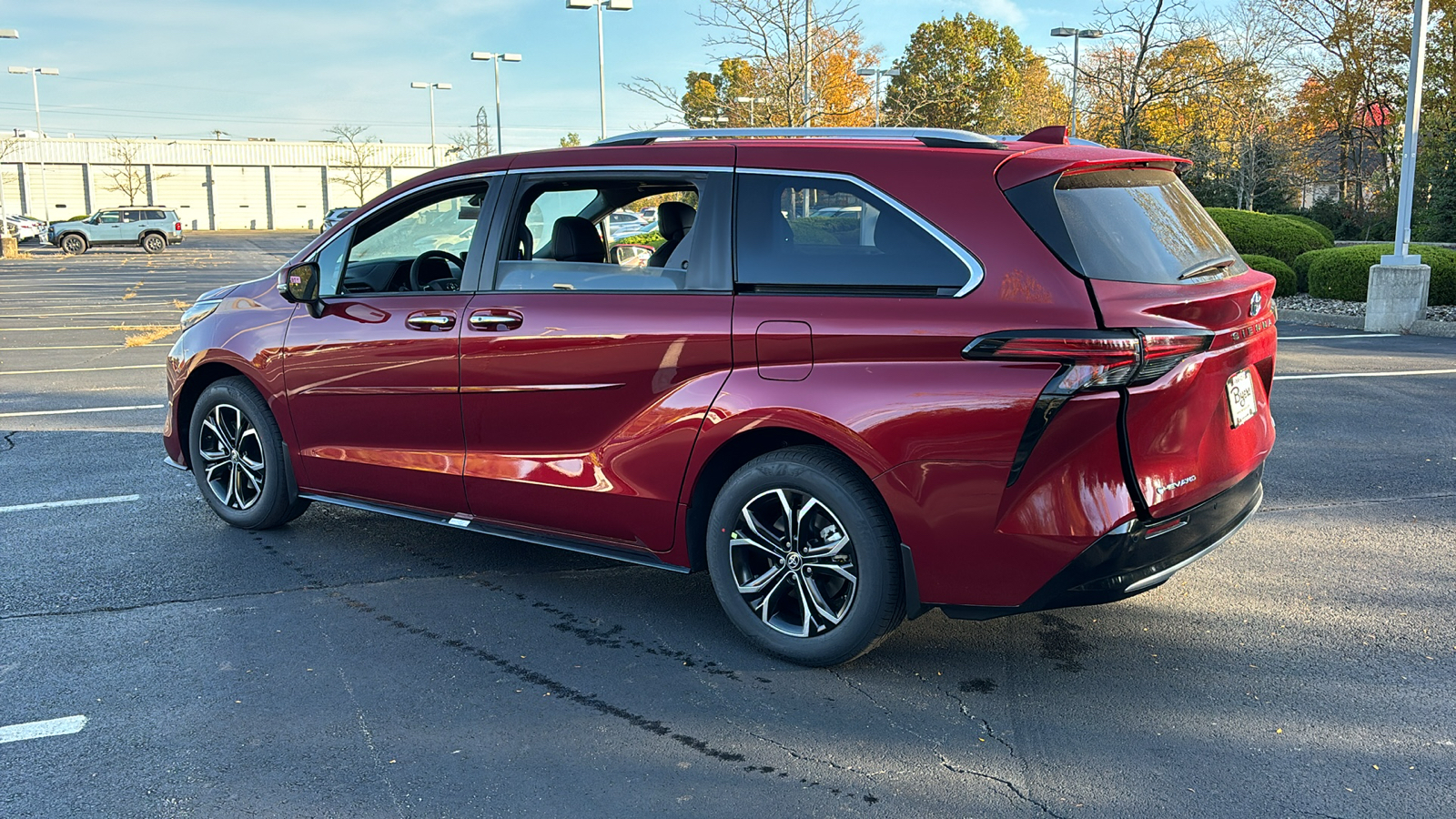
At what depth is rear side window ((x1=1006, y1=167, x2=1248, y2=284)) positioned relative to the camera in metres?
3.50

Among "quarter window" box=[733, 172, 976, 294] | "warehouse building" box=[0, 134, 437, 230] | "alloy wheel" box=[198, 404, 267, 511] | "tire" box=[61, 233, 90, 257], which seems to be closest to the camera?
"quarter window" box=[733, 172, 976, 294]

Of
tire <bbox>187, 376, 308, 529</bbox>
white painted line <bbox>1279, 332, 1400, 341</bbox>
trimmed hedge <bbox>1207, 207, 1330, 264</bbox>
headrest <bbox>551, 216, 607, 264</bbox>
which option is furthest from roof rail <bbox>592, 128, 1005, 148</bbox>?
trimmed hedge <bbox>1207, 207, 1330, 264</bbox>

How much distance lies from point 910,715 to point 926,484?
2.36 ft

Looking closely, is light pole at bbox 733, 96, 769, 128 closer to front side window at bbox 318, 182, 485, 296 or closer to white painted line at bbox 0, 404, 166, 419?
white painted line at bbox 0, 404, 166, 419

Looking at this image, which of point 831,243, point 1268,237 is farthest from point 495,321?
point 1268,237

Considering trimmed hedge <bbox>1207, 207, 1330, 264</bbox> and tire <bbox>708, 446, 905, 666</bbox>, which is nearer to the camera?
tire <bbox>708, 446, 905, 666</bbox>

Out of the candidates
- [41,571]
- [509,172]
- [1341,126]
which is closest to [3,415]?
[41,571]

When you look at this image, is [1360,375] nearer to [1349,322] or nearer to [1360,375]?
[1360,375]

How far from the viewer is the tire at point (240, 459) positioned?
5457 mm

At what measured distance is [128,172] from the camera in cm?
7900

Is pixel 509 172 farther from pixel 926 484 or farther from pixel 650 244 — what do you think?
pixel 926 484

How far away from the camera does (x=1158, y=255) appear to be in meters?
3.66

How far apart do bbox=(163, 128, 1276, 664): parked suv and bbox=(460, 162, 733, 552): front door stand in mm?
12

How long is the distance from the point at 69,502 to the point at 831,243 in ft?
15.1
